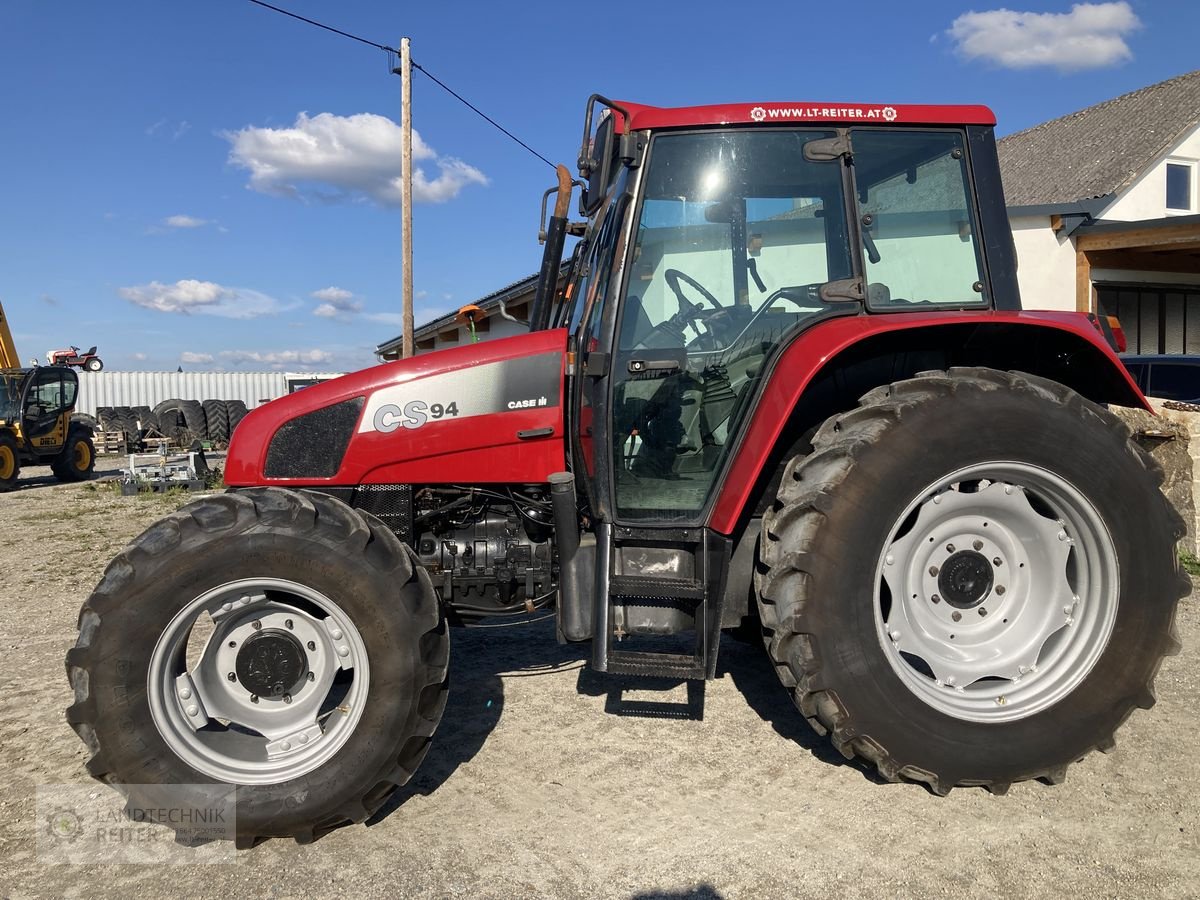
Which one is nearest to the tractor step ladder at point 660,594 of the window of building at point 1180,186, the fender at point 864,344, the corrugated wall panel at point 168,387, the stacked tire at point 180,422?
the fender at point 864,344

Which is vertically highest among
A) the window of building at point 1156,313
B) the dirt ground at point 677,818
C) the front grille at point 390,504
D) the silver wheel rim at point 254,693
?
the window of building at point 1156,313

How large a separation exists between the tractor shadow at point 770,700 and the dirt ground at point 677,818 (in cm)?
2

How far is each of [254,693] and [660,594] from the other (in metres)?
1.35

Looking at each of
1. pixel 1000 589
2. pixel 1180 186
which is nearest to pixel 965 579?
pixel 1000 589

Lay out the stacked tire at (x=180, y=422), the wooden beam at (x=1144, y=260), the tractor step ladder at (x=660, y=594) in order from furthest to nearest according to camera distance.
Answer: the stacked tire at (x=180, y=422) < the wooden beam at (x=1144, y=260) < the tractor step ladder at (x=660, y=594)

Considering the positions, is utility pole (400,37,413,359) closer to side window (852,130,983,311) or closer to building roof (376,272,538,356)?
building roof (376,272,538,356)

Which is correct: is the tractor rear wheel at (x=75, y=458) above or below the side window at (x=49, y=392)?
below

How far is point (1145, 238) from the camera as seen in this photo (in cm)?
1247

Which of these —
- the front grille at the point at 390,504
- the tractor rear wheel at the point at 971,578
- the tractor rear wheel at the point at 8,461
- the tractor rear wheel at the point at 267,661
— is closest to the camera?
the tractor rear wheel at the point at 267,661

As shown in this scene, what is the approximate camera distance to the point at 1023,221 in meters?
13.6

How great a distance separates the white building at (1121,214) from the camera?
13.1 m

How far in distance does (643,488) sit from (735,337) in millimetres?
626

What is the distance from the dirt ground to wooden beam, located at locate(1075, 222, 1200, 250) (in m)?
10.5

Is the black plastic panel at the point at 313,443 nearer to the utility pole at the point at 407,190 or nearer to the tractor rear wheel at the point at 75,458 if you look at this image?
the utility pole at the point at 407,190
